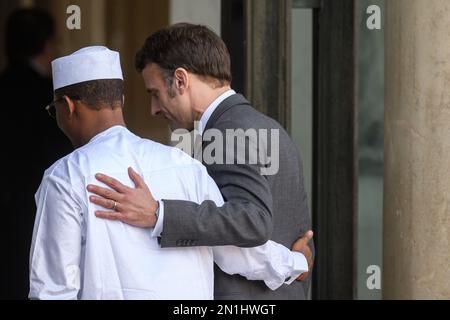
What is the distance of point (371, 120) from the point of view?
614 centimetres

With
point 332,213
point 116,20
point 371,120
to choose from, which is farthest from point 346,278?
point 116,20

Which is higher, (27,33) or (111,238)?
(27,33)

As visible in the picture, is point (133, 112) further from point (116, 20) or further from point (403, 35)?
point (403, 35)

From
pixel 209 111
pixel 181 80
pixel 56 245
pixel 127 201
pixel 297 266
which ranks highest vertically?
pixel 181 80

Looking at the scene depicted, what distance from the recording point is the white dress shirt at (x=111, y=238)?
319 cm

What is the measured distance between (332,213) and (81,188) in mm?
2668

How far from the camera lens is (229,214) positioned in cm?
342

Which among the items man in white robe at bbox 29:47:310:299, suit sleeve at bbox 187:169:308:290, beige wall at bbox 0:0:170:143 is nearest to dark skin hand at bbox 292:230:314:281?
suit sleeve at bbox 187:169:308:290

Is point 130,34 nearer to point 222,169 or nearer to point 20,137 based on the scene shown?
point 20,137

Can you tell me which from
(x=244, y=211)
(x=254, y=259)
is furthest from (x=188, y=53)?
(x=254, y=259)

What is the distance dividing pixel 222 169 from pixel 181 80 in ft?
1.12

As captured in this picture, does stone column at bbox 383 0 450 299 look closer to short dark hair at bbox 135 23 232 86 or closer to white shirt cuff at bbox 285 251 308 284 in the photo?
white shirt cuff at bbox 285 251 308 284

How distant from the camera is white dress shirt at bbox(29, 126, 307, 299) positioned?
319 centimetres

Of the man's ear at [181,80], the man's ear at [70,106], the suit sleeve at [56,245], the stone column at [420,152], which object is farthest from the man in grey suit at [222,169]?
the stone column at [420,152]
